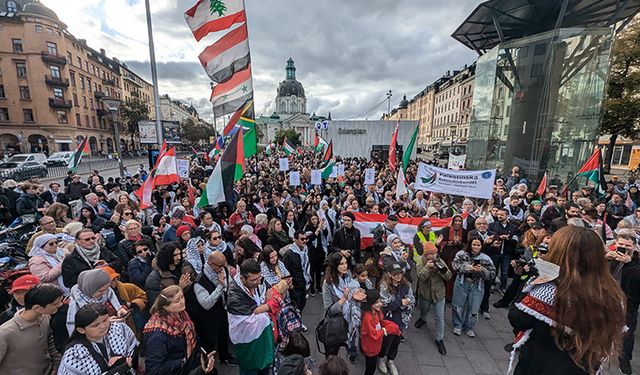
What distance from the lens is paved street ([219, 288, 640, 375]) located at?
3.96 m

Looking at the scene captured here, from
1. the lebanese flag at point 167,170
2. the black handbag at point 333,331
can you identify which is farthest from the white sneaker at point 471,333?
the lebanese flag at point 167,170

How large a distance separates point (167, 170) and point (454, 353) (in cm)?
775

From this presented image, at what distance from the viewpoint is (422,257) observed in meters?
4.55

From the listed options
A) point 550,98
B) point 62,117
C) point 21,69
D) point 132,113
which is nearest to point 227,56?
point 550,98

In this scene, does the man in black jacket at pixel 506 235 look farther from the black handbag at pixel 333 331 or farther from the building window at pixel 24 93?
the building window at pixel 24 93

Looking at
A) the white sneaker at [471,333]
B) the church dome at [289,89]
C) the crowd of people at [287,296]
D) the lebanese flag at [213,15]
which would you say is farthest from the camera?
the church dome at [289,89]

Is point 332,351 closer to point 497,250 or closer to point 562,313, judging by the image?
point 562,313

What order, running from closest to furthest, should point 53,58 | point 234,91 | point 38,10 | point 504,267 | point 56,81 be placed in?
point 504,267 < point 234,91 < point 38,10 < point 53,58 < point 56,81

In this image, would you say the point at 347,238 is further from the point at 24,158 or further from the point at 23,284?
the point at 24,158

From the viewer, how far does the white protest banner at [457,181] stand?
6750 millimetres

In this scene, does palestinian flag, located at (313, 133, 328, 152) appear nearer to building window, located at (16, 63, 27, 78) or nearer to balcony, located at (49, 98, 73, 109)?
balcony, located at (49, 98, 73, 109)

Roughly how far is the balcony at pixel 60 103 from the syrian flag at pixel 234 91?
53.4 m

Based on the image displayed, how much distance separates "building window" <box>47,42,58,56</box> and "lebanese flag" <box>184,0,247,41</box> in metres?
54.9

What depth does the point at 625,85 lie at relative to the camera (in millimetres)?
21859
